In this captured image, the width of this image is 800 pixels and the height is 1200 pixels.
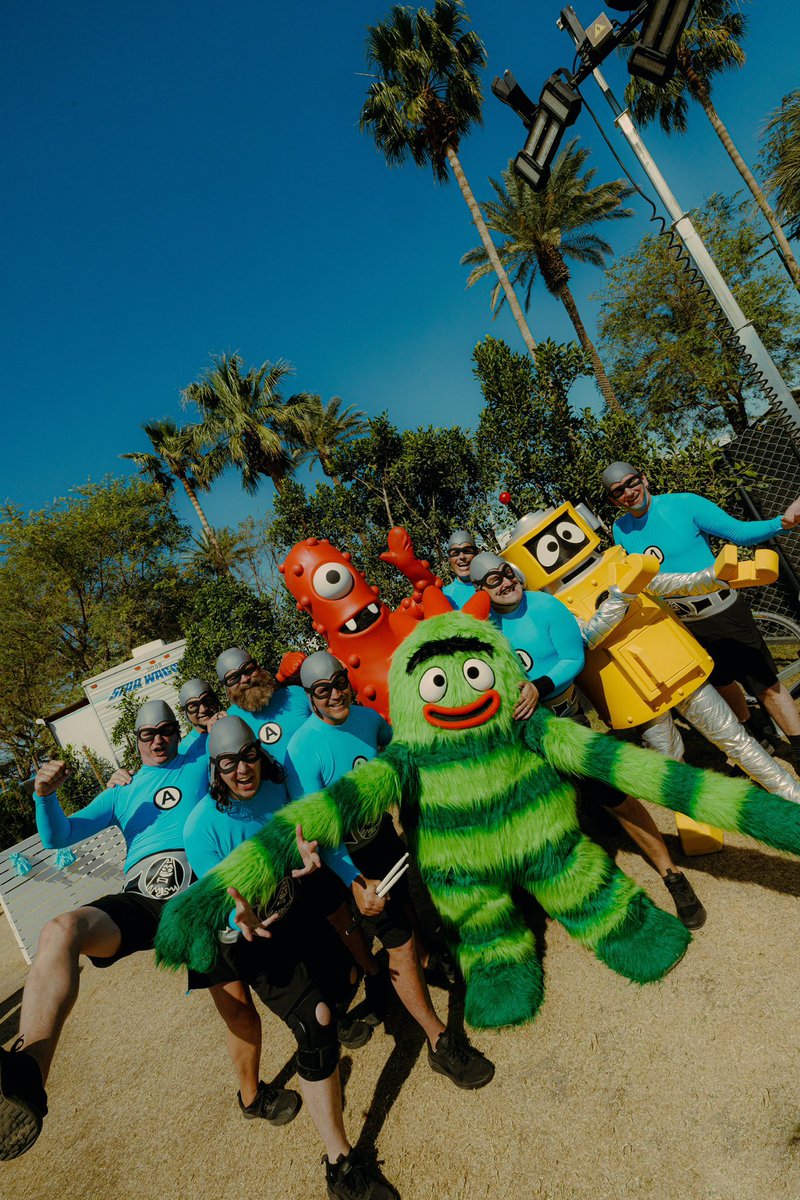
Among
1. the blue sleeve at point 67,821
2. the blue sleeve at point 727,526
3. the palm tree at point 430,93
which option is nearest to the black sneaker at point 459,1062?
the blue sleeve at point 67,821

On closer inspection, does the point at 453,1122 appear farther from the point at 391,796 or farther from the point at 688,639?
the point at 688,639

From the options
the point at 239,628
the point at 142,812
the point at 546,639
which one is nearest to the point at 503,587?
the point at 546,639

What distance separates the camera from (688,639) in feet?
9.86

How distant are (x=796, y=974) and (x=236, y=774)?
95.5 inches

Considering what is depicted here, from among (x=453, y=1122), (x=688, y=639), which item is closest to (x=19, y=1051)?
(x=453, y=1122)

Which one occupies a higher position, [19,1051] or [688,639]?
[19,1051]

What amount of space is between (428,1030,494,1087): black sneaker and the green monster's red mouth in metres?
1.34

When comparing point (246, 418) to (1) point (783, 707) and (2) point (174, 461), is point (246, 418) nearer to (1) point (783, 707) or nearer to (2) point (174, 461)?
(2) point (174, 461)

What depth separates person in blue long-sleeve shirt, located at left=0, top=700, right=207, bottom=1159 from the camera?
5.01ft

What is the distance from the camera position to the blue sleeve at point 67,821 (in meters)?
2.88

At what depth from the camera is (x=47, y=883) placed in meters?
6.20

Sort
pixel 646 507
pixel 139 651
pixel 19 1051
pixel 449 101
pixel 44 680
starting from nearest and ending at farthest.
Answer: pixel 19 1051 → pixel 646 507 → pixel 449 101 → pixel 139 651 → pixel 44 680

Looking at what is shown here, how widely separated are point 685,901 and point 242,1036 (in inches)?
87.5

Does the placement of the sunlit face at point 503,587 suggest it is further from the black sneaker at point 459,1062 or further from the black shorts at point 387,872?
the black sneaker at point 459,1062
